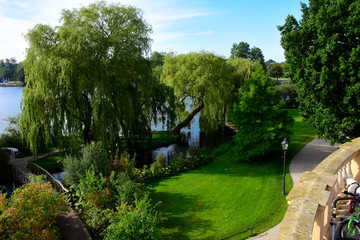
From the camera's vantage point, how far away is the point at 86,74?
1658cm

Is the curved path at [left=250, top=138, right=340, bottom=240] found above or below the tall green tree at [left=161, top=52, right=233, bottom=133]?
below

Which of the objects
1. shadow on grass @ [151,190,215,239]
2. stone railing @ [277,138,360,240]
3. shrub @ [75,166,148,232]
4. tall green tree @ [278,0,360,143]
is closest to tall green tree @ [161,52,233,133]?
tall green tree @ [278,0,360,143]

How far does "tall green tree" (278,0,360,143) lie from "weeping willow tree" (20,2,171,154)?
10387 millimetres

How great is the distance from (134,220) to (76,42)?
40.3 feet

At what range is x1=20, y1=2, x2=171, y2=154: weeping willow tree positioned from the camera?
15.8 metres

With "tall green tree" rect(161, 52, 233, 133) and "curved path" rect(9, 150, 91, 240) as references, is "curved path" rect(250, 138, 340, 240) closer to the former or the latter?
"tall green tree" rect(161, 52, 233, 133)

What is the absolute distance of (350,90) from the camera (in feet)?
40.3

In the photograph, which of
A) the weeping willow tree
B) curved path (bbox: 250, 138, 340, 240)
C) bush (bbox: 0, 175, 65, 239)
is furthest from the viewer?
the weeping willow tree

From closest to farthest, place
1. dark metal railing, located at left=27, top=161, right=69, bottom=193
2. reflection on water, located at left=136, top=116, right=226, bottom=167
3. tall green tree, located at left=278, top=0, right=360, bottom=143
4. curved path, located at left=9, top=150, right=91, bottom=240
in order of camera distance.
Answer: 1. curved path, located at left=9, top=150, right=91, bottom=240
2. tall green tree, located at left=278, top=0, right=360, bottom=143
3. dark metal railing, located at left=27, top=161, right=69, bottom=193
4. reflection on water, located at left=136, top=116, right=226, bottom=167

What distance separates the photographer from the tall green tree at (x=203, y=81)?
24.6 metres

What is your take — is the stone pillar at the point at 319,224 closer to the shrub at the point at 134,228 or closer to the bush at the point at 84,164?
the shrub at the point at 134,228

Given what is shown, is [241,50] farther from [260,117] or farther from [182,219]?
[182,219]

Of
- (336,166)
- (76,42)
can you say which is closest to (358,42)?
(336,166)

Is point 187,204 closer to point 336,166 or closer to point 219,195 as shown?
point 219,195
